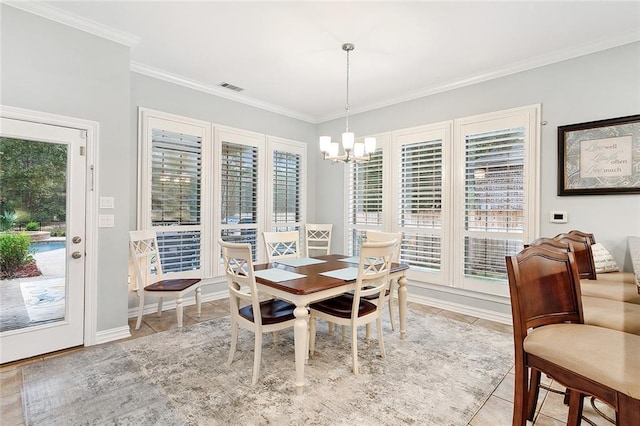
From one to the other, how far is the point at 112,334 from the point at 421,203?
12.9ft

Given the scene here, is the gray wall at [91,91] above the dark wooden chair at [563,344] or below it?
above

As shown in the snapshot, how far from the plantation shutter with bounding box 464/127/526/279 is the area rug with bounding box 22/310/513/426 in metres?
0.98

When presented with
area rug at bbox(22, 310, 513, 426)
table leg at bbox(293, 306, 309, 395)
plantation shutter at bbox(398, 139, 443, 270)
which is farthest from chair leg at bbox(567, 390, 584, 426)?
plantation shutter at bbox(398, 139, 443, 270)

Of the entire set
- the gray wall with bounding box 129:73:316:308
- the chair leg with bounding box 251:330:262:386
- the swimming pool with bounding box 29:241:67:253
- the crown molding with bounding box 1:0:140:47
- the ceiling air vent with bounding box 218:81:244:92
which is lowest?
the chair leg with bounding box 251:330:262:386

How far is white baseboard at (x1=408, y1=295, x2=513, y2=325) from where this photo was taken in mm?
3674

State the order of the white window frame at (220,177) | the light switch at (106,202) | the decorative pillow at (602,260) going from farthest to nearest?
the white window frame at (220,177)
the light switch at (106,202)
the decorative pillow at (602,260)

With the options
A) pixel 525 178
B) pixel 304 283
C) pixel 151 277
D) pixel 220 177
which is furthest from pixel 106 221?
pixel 525 178

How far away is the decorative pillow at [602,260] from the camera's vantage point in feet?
9.09

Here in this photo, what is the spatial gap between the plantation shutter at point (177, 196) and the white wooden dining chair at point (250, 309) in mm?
1768

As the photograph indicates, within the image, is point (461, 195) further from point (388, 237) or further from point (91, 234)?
point (91, 234)

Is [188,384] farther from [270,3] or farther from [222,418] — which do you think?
[270,3]

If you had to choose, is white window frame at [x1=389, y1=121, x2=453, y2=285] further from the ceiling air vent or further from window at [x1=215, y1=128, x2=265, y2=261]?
the ceiling air vent

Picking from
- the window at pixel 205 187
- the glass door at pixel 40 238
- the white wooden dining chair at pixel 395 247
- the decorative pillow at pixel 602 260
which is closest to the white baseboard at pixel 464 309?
the white wooden dining chair at pixel 395 247

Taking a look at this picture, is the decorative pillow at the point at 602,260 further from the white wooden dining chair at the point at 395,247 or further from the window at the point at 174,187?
the window at the point at 174,187
